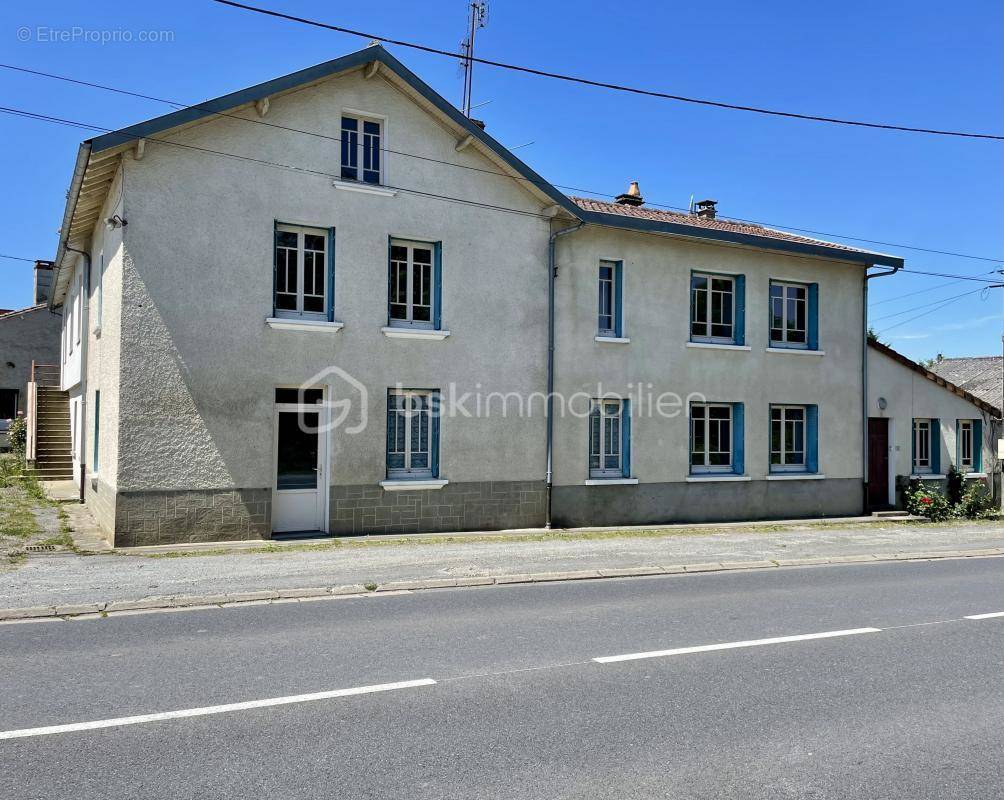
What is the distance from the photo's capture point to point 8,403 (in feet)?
104

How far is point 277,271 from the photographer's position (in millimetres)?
14172

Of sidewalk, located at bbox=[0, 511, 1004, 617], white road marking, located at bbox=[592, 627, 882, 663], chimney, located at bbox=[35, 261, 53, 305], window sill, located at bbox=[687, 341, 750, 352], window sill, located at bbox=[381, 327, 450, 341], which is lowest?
white road marking, located at bbox=[592, 627, 882, 663]

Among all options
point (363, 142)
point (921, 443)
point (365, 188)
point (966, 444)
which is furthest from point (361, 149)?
point (966, 444)

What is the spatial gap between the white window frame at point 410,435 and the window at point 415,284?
3.99 feet

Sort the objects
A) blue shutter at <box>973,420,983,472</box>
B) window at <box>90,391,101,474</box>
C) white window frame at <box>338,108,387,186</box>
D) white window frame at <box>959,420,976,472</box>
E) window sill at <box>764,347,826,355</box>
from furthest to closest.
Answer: blue shutter at <box>973,420,983,472</box> < white window frame at <box>959,420,976,472</box> < window sill at <box>764,347,826,355</box> < window at <box>90,391,101,474</box> < white window frame at <box>338,108,387,186</box>

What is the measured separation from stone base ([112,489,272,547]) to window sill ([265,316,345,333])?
268 cm

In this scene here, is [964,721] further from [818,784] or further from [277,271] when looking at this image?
[277,271]

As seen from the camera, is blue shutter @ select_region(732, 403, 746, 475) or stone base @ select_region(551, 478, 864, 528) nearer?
stone base @ select_region(551, 478, 864, 528)

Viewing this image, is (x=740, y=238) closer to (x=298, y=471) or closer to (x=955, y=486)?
(x=955, y=486)

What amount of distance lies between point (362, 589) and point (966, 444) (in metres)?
18.2

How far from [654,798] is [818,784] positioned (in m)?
0.90

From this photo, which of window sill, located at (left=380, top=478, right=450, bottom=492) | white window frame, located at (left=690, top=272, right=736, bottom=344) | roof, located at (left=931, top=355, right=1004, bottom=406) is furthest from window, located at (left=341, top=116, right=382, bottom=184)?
roof, located at (left=931, top=355, right=1004, bottom=406)

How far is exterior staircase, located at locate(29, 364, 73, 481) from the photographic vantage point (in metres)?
22.6

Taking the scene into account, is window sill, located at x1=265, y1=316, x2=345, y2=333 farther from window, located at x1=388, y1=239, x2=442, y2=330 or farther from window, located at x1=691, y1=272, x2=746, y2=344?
window, located at x1=691, y1=272, x2=746, y2=344
